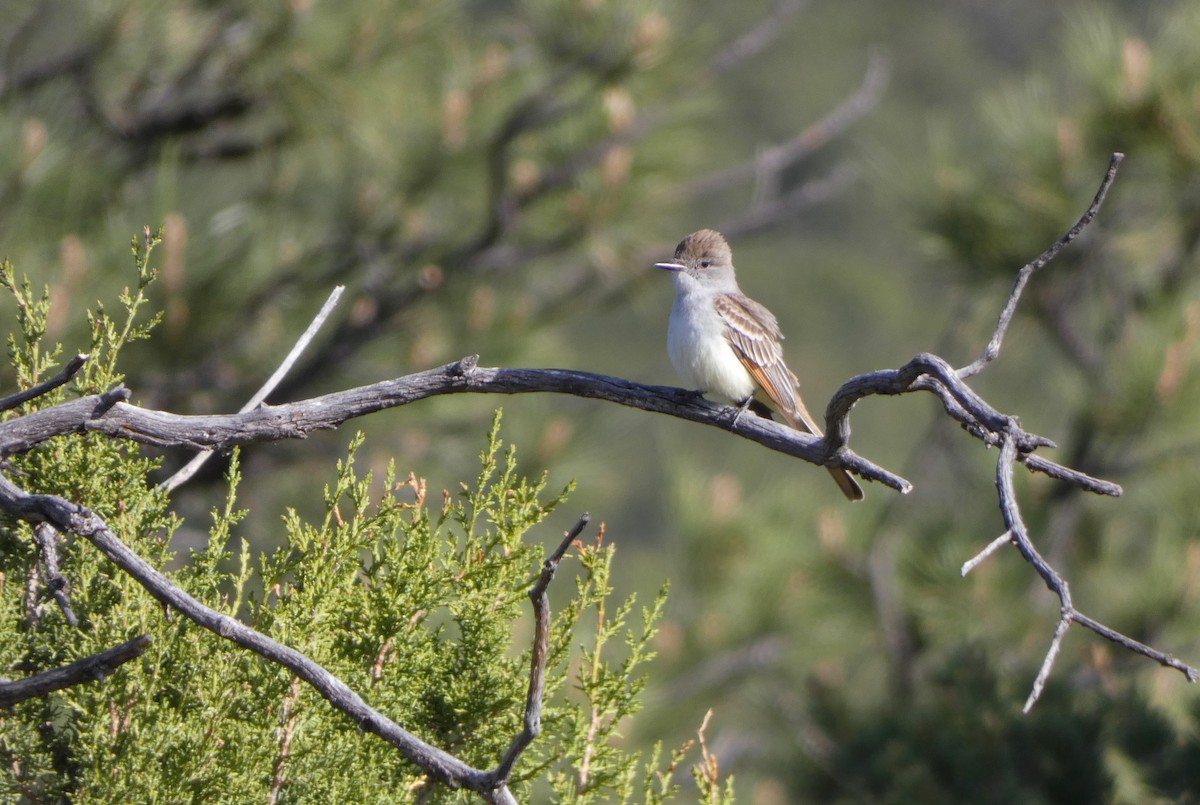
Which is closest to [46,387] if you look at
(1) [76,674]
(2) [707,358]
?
(1) [76,674]

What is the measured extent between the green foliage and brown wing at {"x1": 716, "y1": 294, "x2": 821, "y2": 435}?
217cm

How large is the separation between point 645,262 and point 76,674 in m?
4.43

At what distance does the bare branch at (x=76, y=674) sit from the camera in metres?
1.63

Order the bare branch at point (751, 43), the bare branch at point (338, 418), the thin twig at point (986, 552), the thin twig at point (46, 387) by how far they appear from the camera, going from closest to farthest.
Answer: the thin twig at point (986, 552), the thin twig at point (46, 387), the bare branch at point (338, 418), the bare branch at point (751, 43)

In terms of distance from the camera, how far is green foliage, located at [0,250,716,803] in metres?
1.83

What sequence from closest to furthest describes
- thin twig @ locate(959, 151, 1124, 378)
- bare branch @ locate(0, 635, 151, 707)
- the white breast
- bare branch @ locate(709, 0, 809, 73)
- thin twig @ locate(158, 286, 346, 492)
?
bare branch @ locate(0, 635, 151, 707)
thin twig @ locate(959, 151, 1124, 378)
thin twig @ locate(158, 286, 346, 492)
the white breast
bare branch @ locate(709, 0, 809, 73)

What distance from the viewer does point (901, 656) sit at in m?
6.35

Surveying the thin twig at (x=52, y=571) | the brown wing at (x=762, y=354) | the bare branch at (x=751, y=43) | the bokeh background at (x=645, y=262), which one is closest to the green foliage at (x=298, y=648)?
the thin twig at (x=52, y=571)

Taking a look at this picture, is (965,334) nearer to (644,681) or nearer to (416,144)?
(416,144)

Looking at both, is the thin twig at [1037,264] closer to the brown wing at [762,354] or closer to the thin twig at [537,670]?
the thin twig at [537,670]

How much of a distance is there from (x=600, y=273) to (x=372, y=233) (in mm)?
1084

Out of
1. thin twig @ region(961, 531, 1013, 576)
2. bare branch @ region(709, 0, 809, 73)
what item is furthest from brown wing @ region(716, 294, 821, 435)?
thin twig @ region(961, 531, 1013, 576)

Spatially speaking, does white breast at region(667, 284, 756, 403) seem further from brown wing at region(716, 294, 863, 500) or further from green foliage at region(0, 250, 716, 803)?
green foliage at region(0, 250, 716, 803)

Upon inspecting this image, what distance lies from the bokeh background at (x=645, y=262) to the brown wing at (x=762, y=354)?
1079mm
